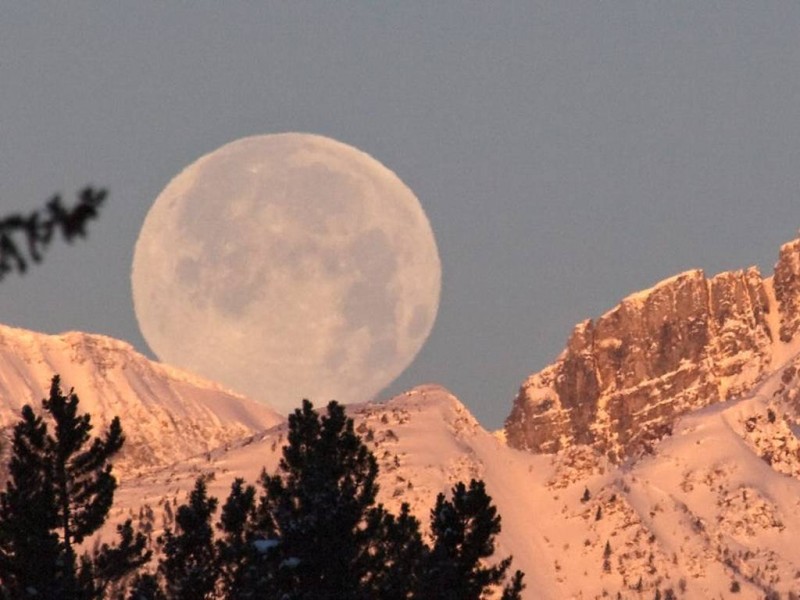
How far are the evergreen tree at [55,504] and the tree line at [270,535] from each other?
55 mm

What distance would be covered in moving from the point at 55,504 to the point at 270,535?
1310 cm

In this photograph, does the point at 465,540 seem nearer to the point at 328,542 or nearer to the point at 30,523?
the point at 328,542

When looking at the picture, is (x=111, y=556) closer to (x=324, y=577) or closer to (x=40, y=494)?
(x=40, y=494)

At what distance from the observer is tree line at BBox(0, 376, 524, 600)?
295ft

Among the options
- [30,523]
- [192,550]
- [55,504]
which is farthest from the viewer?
[192,550]

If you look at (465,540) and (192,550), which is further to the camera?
(192,550)

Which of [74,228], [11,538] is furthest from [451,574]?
[74,228]

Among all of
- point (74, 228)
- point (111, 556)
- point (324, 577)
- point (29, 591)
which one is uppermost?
point (111, 556)

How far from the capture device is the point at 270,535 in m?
117

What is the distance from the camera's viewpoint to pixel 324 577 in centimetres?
9025

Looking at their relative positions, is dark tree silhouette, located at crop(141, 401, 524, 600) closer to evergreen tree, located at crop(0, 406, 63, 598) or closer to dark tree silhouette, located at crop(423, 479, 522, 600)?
dark tree silhouette, located at crop(423, 479, 522, 600)

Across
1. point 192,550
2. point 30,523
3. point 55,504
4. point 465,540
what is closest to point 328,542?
point 465,540

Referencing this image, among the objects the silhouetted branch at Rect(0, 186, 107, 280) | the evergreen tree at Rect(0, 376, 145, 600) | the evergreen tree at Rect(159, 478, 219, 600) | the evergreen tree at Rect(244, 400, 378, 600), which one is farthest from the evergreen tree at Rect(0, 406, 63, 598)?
the silhouetted branch at Rect(0, 186, 107, 280)

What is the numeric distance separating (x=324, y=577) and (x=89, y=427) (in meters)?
23.3
